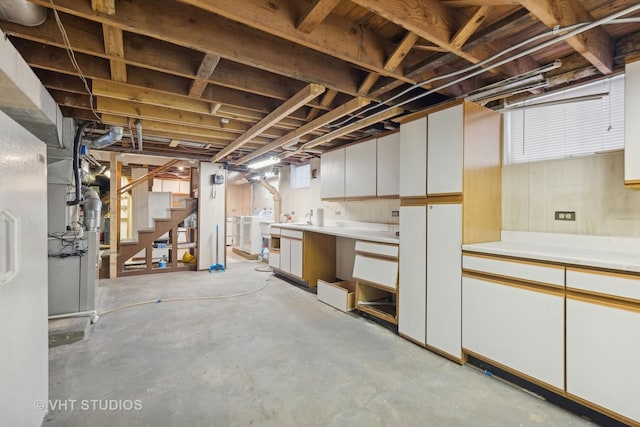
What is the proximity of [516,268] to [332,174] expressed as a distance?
3.03 meters

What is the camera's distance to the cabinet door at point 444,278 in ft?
7.70

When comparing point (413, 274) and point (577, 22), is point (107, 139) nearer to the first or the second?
point (413, 274)

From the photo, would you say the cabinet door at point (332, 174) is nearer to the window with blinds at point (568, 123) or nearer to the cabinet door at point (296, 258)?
the cabinet door at point (296, 258)

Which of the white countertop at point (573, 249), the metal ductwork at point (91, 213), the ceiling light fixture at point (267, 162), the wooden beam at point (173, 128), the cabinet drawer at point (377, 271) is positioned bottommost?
the cabinet drawer at point (377, 271)

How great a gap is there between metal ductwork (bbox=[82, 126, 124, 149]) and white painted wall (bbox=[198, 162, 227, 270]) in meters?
2.20

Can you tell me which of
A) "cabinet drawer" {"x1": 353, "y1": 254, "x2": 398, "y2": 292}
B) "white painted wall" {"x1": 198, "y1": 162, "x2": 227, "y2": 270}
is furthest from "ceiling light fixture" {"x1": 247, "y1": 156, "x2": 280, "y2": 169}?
"cabinet drawer" {"x1": 353, "y1": 254, "x2": 398, "y2": 292}

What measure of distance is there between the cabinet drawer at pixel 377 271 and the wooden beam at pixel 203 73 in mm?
2335

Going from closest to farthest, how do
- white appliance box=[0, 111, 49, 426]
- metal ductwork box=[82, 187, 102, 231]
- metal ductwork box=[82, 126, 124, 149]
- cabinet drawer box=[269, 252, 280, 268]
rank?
Answer: white appliance box=[0, 111, 49, 426], metal ductwork box=[82, 187, 102, 231], metal ductwork box=[82, 126, 124, 149], cabinet drawer box=[269, 252, 280, 268]

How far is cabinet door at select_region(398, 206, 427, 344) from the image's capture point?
2617 millimetres

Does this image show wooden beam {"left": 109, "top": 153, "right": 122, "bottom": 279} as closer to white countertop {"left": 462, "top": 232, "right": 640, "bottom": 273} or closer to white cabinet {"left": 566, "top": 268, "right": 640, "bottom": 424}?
white countertop {"left": 462, "top": 232, "right": 640, "bottom": 273}

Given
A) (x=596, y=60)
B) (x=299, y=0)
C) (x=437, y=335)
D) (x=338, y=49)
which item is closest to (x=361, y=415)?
(x=437, y=335)

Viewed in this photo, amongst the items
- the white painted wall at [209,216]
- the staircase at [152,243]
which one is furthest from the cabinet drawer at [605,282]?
the staircase at [152,243]

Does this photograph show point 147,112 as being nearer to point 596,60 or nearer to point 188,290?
point 188,290

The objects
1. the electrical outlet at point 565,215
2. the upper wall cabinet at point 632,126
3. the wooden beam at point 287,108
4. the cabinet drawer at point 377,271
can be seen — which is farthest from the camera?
the cabinet drawer at point 377,271
